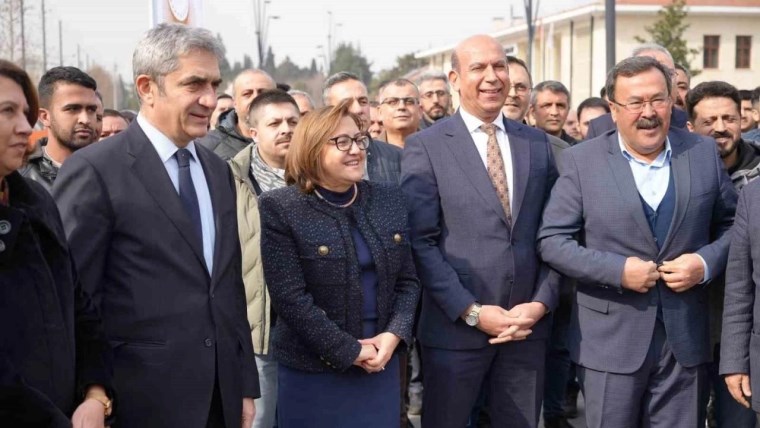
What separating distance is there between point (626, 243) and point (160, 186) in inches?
87.8

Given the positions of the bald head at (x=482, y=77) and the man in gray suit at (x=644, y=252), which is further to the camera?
the bald head at (x=482, y=77)

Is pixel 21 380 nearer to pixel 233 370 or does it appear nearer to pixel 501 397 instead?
pixel 233 370

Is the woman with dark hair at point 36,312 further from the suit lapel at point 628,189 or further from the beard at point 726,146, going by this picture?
the beard at point 726,146

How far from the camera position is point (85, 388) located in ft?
9.38

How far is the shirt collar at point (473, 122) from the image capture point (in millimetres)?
4648

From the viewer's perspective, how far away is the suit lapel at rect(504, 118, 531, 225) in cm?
451

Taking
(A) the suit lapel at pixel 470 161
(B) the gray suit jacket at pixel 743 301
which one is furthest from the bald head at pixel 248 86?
(B) the gray suit jacket at pixel 743 301

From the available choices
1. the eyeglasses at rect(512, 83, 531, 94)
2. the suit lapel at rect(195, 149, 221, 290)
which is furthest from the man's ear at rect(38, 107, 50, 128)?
the eyeglasses at rect(512, 83, 531, 94)

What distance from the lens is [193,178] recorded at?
11.1ft

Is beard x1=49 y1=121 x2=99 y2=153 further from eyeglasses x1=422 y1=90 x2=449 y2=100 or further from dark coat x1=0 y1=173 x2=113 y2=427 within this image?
eyeglasses x1=422 y1=90 x2=449 y2=100

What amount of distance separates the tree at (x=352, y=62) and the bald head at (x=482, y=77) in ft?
274

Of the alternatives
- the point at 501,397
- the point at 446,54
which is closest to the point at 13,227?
the point at 501,397

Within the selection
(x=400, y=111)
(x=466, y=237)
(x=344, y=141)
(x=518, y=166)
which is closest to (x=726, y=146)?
(x=518, y=166)

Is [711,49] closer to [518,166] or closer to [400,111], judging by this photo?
[400,111]
